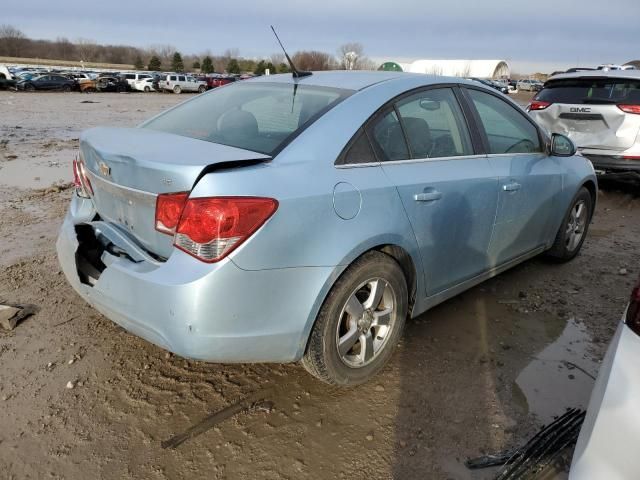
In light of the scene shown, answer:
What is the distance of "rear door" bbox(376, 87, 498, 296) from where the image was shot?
2717mm

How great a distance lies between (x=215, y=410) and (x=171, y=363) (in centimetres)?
53

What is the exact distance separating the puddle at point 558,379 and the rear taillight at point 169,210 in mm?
1997

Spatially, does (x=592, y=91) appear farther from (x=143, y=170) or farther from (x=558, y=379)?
(x=143, y=170)

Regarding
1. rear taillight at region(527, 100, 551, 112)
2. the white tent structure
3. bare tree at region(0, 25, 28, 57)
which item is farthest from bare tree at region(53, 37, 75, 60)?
rear taillight at region(527, 100, 551, 112)

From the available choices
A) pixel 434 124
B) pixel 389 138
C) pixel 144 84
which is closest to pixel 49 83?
pixel 144 84

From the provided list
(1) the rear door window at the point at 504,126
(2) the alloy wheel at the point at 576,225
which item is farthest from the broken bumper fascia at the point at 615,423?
(2) the alloy wheel at the point at 576,225

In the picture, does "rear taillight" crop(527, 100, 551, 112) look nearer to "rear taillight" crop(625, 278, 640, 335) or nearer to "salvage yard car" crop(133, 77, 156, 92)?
"rear taillight" crop(625, 278, 640, 335)

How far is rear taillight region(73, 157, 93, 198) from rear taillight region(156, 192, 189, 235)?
2.73 ft

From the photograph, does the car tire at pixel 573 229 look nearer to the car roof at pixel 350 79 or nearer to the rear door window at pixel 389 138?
the car roof at pixel 350 79

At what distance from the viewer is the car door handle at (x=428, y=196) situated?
8.88ft

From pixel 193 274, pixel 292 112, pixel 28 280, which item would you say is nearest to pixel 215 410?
pixel 193 274

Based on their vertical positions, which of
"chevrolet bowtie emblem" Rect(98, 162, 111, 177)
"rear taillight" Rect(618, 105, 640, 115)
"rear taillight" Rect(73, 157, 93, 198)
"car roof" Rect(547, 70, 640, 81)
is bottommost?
"rear taillight" Rect(73, 157, 93, 198)

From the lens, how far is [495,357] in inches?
121

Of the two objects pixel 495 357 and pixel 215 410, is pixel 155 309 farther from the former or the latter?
pixel 495 357
